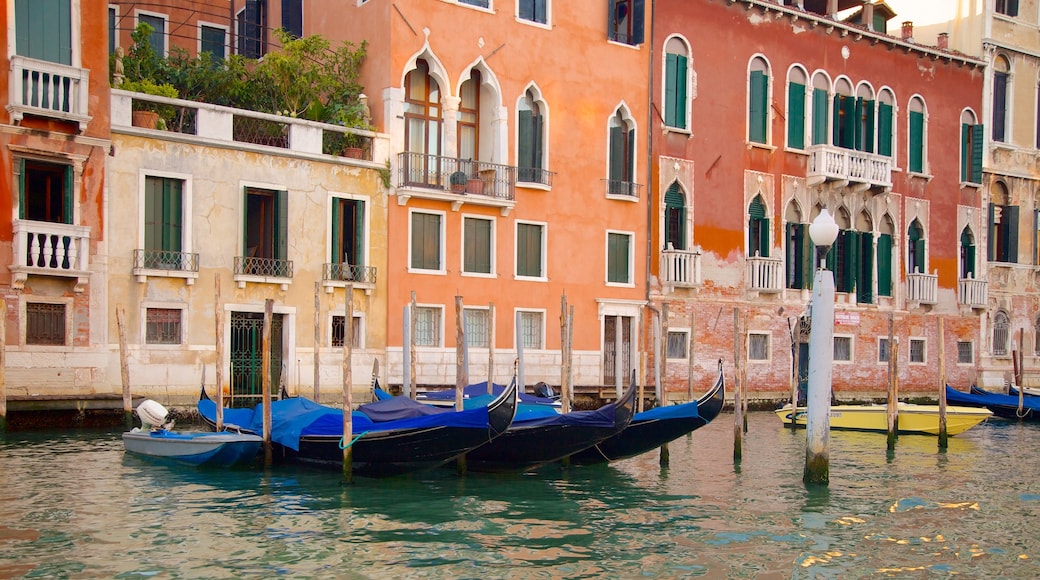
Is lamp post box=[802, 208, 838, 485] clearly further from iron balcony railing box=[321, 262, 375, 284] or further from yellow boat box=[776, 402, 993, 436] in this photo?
iron balcony railing box=[321, 262, 375, 284]

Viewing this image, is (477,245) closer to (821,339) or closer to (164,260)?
(164,260)

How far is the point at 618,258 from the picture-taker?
20.4 metres

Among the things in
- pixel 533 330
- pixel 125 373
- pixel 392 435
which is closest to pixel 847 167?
pixel 533 330

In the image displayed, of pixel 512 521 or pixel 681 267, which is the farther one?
pixel 681 267

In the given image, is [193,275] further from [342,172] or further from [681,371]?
[681,371]

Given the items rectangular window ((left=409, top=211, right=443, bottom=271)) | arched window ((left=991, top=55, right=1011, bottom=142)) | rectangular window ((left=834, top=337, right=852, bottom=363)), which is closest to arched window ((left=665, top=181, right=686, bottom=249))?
rectangular window ((left=834, top=337, right=852, bottom=363))

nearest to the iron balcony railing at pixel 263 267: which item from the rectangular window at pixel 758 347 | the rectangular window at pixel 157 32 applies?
the rectangular window at pixel 157 32

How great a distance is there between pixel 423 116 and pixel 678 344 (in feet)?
20.3

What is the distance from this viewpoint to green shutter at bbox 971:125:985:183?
25406 millimetres

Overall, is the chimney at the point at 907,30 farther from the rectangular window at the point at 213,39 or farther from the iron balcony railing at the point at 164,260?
the iron balcony railing at the point at 164,260

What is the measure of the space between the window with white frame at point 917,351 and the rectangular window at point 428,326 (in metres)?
11.4

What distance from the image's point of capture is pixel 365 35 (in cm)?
1831

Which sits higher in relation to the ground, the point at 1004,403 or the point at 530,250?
the point at 530,250

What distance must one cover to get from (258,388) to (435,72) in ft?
18.5
